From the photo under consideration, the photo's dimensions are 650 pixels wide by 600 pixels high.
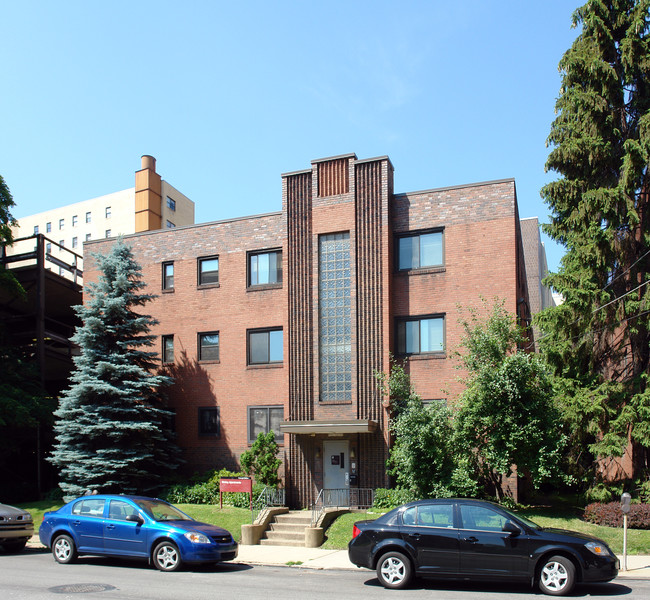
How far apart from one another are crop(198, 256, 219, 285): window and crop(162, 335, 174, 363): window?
2626 millimetres

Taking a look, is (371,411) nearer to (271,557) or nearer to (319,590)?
(271,557)

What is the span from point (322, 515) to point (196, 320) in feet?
34.5

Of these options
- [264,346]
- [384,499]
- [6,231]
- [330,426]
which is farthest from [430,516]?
[6,231]

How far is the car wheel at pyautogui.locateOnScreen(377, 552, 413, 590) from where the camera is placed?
12.2m

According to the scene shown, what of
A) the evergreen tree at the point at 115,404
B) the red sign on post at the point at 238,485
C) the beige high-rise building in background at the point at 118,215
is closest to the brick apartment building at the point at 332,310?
the evergreen tree at the point at 115,404

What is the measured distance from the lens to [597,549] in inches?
452

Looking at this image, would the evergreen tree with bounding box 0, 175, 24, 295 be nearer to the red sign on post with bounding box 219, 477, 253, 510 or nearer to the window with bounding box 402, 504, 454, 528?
the red sign on post with bounding box 219, 477, 253, 510

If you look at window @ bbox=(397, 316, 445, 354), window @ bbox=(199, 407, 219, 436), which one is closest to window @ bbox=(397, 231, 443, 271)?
window @ bbox=(397, 316, 445, 354)

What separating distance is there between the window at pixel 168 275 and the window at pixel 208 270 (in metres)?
1.39

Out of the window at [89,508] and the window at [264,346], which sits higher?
the window at [264,346]

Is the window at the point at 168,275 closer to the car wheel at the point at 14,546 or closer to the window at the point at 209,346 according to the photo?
the window at the point at 209,346

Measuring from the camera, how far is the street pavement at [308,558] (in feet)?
45.8

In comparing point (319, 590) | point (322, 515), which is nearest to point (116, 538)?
point (319, 590)

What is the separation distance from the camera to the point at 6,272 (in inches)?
1073
